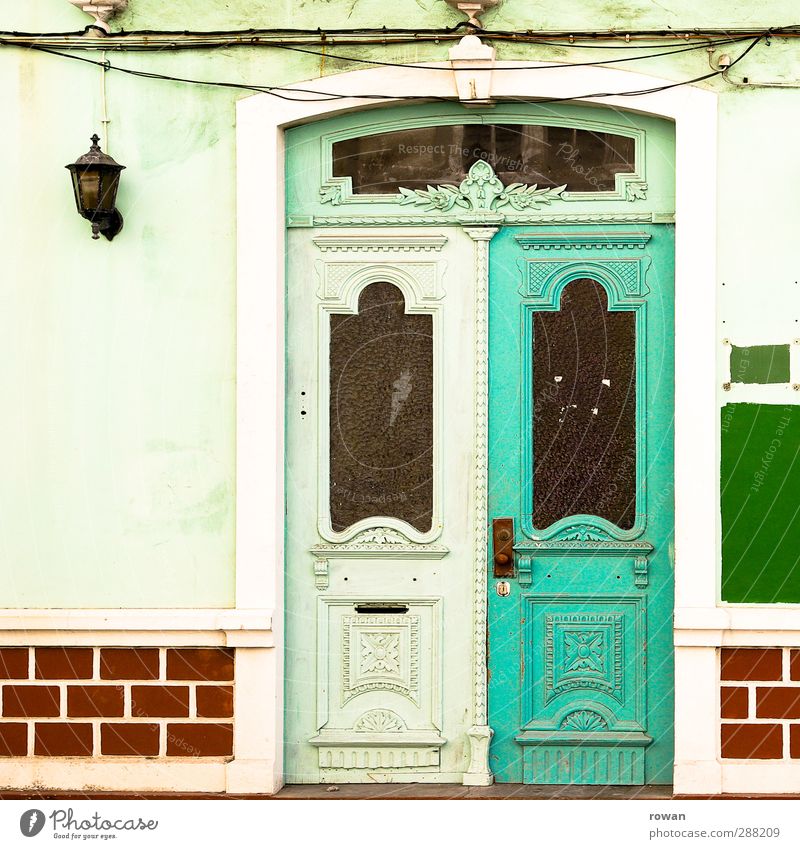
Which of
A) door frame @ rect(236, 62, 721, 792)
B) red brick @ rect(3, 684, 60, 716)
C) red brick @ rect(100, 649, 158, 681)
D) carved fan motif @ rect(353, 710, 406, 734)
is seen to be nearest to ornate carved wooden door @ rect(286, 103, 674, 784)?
carved fan motif @ rect(353, 710, 406, 734)

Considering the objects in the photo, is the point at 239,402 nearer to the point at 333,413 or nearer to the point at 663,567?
the point at 333,413

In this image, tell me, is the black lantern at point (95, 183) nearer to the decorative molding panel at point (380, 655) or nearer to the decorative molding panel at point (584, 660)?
the decorative molding panel at point (380, 655)

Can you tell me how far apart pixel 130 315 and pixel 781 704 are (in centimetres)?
350

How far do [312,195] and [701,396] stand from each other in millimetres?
2075

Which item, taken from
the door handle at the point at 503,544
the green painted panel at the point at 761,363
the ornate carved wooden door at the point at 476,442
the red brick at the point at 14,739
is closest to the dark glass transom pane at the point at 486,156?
the ornate carved wooden door at the point at 476,442

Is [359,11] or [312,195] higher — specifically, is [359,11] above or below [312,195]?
above

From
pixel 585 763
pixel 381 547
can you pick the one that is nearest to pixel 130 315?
pixel 381 547

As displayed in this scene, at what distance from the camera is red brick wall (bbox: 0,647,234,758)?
6.52 m

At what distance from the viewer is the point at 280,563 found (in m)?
6.62

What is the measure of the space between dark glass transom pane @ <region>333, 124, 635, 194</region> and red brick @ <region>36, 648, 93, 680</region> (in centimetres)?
256

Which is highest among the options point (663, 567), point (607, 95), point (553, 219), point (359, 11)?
point (359, 11)

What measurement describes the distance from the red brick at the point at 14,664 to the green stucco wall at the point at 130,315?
225mm

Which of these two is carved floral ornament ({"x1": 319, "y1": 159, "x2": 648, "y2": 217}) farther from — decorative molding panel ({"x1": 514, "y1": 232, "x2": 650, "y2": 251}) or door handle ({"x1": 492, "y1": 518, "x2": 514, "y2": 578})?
door handle ({"x1": 492, "y1": 518, "x2": 514, "y2": 578})

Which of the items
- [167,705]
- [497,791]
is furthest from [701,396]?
[167,705]
